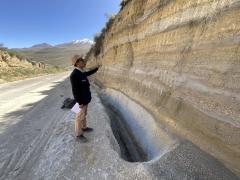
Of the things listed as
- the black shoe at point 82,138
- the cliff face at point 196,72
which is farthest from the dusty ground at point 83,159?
the cliff face at point 196,72

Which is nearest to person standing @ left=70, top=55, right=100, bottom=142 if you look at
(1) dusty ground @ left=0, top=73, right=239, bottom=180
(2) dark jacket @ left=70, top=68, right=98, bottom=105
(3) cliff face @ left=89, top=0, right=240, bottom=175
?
(2) dark jacket @ left=70, top=68, right=98, bottom=105

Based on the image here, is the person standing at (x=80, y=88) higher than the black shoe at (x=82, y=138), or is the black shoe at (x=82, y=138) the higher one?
the person standing at (x=80, y=88)

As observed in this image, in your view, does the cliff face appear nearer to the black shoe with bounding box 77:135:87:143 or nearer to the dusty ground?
the dusty ground

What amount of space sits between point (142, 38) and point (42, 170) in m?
6.23

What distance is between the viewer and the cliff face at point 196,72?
449cm

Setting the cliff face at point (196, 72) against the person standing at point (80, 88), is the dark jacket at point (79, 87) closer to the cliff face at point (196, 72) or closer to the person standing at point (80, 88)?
the person standing at point (80, 88)

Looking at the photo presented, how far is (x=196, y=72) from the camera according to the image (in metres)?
5.58

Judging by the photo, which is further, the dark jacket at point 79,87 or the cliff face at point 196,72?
the dark jacket at point 79,87

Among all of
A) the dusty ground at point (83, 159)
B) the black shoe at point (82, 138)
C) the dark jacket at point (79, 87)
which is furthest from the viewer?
the black shoe at point (82, 138)

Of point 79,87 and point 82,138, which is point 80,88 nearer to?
point 79,87

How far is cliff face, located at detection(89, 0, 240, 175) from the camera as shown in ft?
14.7

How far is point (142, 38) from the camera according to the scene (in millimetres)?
10484

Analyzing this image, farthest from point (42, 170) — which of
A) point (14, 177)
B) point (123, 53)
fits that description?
point (123, 53)

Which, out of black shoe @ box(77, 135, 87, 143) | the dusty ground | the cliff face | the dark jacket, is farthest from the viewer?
black shoe @ box(77, 135, 87, 143)
